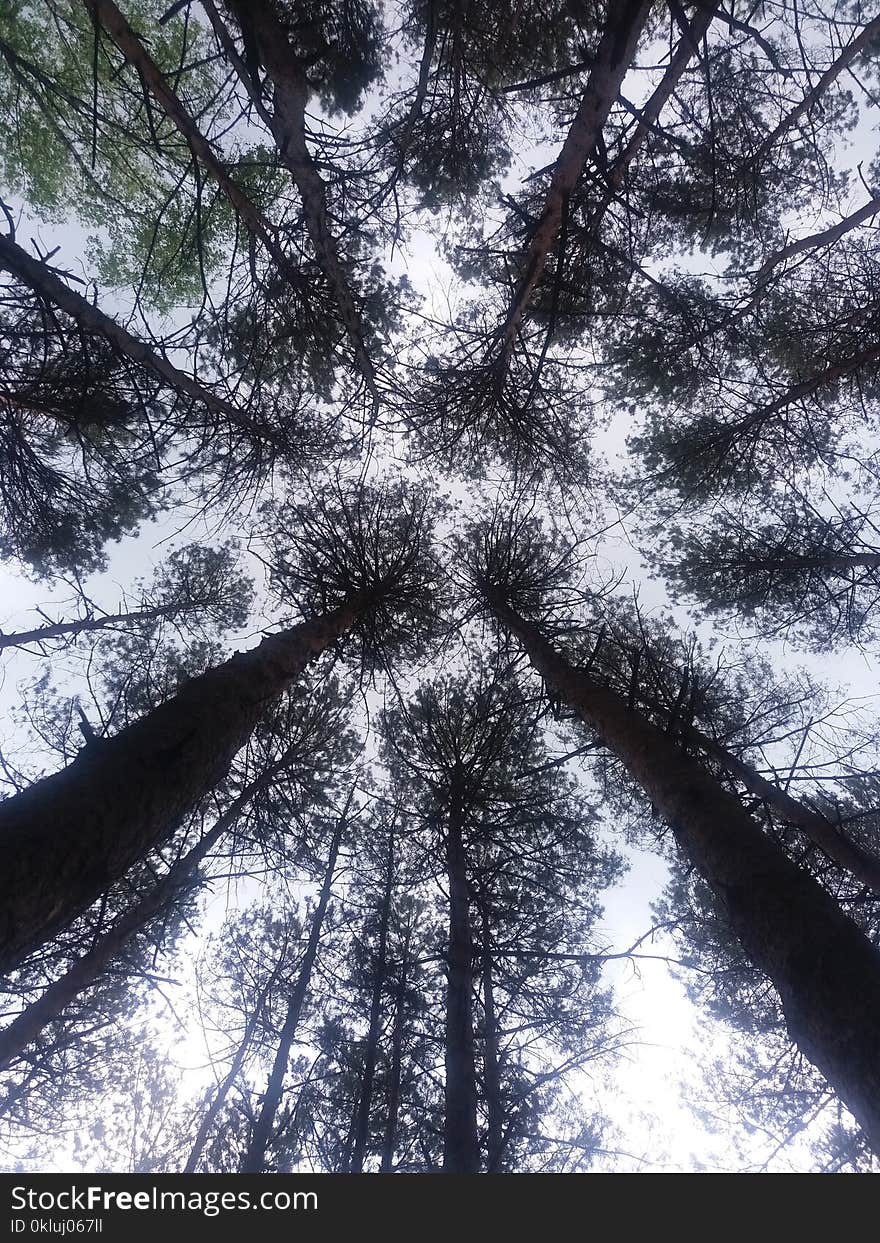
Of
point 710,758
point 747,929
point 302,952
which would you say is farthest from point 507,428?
point 302,952

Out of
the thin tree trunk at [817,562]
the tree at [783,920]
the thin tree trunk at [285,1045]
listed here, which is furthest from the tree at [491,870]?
the thin tree trunk at [817,562]

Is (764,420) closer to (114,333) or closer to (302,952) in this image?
(114,333)

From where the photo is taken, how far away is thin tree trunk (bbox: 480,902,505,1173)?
4.71 metres

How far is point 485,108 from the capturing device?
4797 mm

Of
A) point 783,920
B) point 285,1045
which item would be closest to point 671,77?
point 783,920

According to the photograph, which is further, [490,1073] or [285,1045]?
[285,1045]

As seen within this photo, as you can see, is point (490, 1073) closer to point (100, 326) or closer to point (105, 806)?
point (105, 806)

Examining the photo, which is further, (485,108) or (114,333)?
(485,108)

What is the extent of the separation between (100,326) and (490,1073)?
809 centimetres

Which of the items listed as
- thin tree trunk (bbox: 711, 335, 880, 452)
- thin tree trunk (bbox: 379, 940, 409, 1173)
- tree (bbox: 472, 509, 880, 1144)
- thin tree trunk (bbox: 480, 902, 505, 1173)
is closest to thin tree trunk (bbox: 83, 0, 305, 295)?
tree (bbox: 472, 509, 880, 1144)

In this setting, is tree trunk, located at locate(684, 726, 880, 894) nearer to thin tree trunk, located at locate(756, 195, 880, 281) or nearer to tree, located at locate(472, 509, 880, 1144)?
tree, located at locate(472, 509, 880, 1144)

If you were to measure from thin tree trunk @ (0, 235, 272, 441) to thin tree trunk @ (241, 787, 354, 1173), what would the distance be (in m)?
5.01

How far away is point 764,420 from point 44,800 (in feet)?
22.9

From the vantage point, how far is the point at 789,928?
1.99 m
